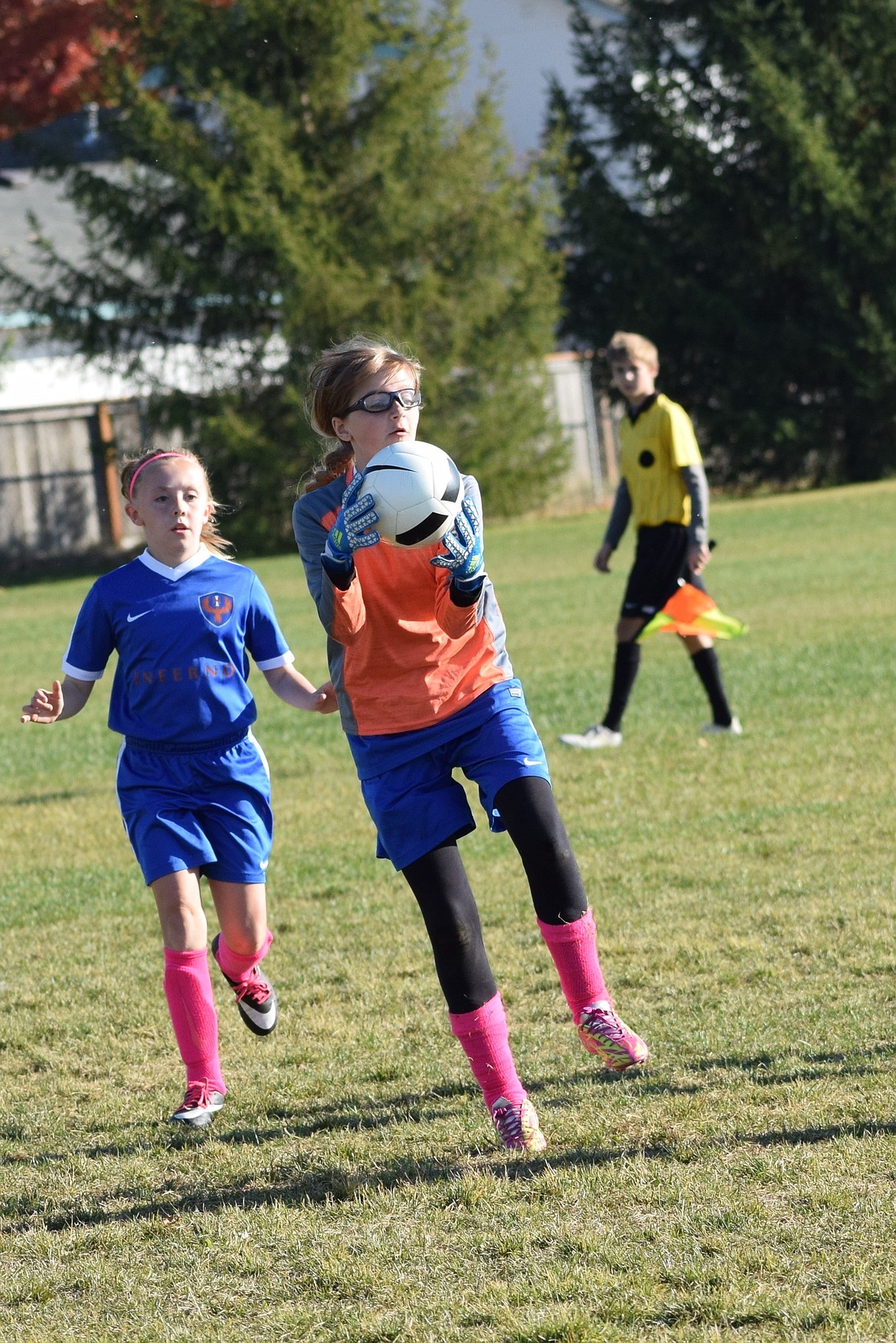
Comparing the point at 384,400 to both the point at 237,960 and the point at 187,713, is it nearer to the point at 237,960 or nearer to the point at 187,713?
the point at 187,713

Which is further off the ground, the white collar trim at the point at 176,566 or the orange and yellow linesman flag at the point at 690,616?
the white collar trim at the point at 176,566

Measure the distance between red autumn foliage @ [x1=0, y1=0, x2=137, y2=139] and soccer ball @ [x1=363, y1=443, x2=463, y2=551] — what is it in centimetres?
3355

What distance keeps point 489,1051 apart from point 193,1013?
33.9 inches

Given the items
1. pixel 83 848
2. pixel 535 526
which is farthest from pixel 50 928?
pixel 535 526

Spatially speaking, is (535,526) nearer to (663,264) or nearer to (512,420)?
(512,420)

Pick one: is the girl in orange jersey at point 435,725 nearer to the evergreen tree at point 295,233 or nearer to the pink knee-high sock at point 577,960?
the pink knee-high sock at point 577,960

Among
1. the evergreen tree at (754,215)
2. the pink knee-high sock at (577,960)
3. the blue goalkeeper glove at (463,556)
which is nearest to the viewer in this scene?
the blue goalkeeper glove at (463,556)

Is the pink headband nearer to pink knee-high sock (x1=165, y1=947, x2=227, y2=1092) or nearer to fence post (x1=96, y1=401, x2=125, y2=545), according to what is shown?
pink knee-high sock (x1=165, y1=947, x2=227, y2=1092)

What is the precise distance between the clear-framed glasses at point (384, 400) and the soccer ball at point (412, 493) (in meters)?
0.15

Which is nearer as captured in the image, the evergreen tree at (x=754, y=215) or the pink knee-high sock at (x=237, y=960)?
the pink knee-high sock at (x=237, y=960)

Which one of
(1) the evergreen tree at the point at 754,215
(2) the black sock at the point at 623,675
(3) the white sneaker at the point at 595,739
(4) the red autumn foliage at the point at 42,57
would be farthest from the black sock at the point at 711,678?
(4) the red autumn foliage at the point at 42,57

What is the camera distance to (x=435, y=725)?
3.83 metres

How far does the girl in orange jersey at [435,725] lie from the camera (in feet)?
12.4

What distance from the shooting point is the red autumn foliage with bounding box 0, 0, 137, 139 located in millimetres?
35250
